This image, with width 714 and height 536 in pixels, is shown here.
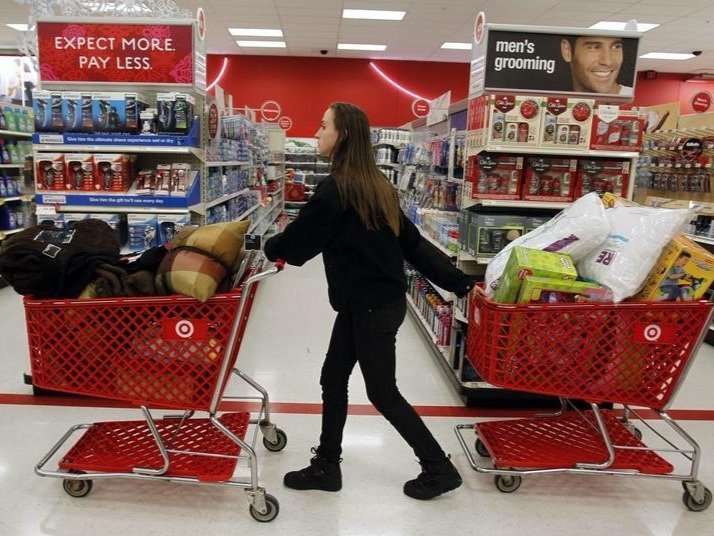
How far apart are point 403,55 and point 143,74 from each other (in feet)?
37.0

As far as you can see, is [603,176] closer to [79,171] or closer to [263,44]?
[79,171]

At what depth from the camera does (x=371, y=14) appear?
34.1 ft

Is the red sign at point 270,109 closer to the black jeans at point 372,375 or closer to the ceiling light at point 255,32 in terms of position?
the ceiling light at point 255,32

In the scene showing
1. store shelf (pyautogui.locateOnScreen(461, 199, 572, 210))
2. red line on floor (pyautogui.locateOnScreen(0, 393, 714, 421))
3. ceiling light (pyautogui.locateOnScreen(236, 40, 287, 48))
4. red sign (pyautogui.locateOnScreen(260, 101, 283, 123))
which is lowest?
red line on floor (pyautogui.locateOnScreen(0, 393, 714, 421))

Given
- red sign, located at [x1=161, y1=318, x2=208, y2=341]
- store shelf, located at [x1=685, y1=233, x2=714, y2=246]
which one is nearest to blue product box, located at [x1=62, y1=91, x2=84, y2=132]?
red sign, located at [x1=161, y1=318, x2=208, y2=341]

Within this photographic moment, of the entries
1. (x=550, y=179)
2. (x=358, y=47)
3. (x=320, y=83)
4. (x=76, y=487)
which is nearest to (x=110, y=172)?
(x=76, y=487)

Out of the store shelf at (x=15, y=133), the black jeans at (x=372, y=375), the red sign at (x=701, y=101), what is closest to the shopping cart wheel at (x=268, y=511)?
the black jeans at (x=372, y=375)

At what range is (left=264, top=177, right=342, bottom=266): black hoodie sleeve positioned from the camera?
6.95ft

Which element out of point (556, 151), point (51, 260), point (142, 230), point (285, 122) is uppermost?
point (285, 122)

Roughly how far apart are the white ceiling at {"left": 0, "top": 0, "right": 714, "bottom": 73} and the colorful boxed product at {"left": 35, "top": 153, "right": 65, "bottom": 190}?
702 cm

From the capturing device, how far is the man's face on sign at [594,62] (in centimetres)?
343

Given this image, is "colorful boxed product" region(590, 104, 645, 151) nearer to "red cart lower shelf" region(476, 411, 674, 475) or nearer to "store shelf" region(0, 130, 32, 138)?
"red cart lower shelf" region(476, 411, 674, 475)

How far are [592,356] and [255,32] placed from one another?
11357 millimetres

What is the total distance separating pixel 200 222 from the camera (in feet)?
13.1
